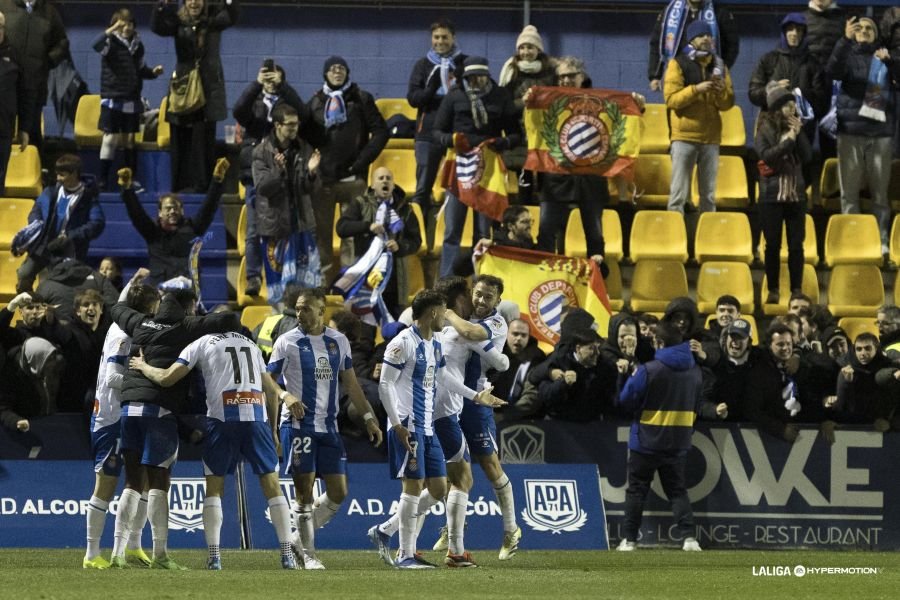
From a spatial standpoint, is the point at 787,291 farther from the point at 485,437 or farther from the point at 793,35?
the point at 485,437

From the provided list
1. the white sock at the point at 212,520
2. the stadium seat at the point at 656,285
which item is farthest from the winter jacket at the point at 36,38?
the white sock at the point at 212,520

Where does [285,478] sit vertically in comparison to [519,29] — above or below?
below

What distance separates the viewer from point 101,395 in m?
12.3

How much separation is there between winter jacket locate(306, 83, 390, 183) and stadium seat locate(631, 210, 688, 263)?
2926 mm

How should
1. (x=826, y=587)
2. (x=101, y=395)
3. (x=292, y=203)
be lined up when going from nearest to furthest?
(x=826, y=587), (x=101, y=395), (x=292, y=203)

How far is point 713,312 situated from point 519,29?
499cm

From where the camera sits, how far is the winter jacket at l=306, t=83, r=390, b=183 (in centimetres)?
1755

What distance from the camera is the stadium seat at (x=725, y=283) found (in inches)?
706

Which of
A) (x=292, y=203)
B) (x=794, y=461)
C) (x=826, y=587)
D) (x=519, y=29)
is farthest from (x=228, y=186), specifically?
(x=826, y=587)

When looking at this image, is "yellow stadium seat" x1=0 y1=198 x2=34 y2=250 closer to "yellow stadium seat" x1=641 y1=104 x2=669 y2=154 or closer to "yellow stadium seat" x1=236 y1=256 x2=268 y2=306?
"yellow stadium seat" x1=236 y1=256 x2=268 y2=306

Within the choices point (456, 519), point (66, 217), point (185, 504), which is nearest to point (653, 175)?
point (66, 217)

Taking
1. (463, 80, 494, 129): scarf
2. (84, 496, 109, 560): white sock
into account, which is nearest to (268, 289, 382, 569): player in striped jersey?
(84, 496, 109, 560): white sock

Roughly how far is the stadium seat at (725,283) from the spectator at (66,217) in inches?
249

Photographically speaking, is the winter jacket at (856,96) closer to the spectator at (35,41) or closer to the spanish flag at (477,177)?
the spanish flag at (477,177)
